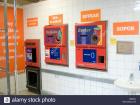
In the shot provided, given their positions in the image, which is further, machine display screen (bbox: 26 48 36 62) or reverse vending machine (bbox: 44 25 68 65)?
machine display screen (bbox: 26 48 36 62)

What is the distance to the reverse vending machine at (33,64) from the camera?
5.37 m

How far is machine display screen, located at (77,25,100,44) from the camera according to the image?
4.05 metres

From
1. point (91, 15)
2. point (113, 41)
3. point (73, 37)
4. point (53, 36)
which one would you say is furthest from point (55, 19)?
point (113, 41)

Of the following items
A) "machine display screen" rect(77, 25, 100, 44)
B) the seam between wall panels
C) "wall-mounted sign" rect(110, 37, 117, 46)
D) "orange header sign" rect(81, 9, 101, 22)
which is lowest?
the seam between wall panels

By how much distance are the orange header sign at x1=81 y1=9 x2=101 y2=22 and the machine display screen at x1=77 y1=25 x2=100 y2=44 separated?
16cm

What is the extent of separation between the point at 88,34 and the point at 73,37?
475mm

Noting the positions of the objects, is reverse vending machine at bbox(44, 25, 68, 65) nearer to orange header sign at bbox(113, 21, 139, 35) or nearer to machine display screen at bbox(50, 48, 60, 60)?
machine display screen at bbox(50, 48, 60, 60)

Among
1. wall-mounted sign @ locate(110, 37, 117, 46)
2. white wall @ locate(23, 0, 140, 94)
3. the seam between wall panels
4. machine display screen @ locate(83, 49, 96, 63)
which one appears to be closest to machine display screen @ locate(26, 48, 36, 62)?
white wall @ locate(23, 0, 140, 94)

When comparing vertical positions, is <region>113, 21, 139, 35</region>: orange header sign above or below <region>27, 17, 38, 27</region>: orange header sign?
below

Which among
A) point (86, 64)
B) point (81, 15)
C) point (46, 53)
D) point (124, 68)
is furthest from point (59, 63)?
point (124, 68)

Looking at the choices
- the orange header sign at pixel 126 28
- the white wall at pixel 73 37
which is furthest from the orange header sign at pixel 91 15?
the orange header sign at pixel 126 28

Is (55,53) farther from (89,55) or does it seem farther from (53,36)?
(89,55)

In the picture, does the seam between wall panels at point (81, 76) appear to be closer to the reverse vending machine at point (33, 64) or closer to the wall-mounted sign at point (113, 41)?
the reverse vending machine at point (33, 64)

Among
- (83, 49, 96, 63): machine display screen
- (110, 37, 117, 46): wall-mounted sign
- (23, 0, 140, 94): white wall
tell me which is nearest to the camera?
(23, 0, 140, 94): white wall
